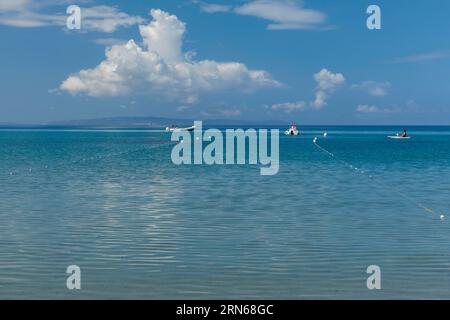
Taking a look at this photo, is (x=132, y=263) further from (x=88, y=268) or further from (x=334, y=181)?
(x=334, y=181)

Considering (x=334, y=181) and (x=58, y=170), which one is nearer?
(x=334, y=181)

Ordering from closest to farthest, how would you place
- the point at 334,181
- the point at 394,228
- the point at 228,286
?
the point at 228,286 < the point at 394,228 < the point at 334,181

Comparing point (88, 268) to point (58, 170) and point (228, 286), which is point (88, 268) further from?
point (58, 170)

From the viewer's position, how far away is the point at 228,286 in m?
14.4

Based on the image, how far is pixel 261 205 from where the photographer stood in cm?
2822

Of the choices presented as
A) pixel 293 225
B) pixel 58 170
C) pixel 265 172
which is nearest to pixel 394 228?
pixel 293 225

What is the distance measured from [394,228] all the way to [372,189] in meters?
13.9

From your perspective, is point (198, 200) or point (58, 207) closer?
point (58, 207)

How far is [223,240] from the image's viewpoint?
64.8ft

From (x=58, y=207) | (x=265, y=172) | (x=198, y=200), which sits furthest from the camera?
(x=265, y=172)

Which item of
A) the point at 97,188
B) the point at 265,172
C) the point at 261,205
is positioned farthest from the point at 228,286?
the point at 265,172

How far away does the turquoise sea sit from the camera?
14438mm

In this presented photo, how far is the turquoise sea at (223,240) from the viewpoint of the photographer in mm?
14438
